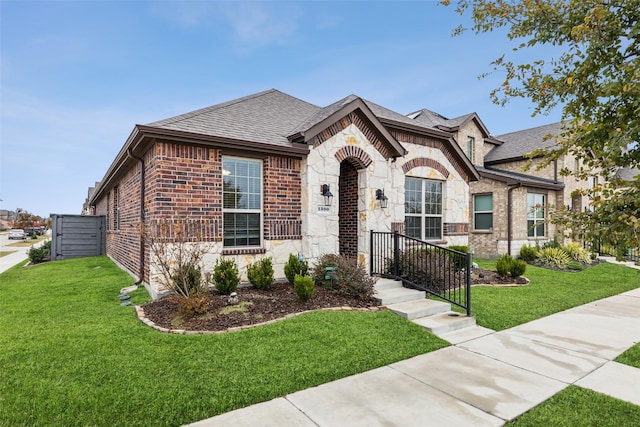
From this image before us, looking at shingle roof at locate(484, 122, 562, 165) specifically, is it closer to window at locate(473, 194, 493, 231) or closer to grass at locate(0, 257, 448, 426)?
window at locate(473, 194, 493, 231)

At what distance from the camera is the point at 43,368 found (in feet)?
11.9

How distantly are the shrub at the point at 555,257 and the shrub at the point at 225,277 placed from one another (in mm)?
11533

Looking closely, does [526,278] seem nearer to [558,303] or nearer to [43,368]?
[558,303]

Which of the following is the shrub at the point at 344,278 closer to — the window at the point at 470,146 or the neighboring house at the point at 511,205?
the neighboring house at the point at 511,205

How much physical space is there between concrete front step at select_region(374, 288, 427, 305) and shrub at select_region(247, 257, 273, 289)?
220 cm

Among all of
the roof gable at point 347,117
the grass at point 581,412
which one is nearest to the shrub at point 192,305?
the roof gable at point 347,117

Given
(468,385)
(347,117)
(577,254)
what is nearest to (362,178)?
(347,117)

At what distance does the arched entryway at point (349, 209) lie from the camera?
8711 mm

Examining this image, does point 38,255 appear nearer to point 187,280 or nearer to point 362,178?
point 187,280

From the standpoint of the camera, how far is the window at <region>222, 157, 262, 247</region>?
718 centimetres

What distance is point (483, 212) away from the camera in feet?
50.3

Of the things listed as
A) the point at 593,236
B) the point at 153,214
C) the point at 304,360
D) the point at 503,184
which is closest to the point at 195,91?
the point at 153,214

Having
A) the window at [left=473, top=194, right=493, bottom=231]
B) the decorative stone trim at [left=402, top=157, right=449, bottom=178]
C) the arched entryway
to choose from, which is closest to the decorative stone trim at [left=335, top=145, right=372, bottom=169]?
the arched entryway

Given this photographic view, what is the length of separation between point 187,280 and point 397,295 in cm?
397
